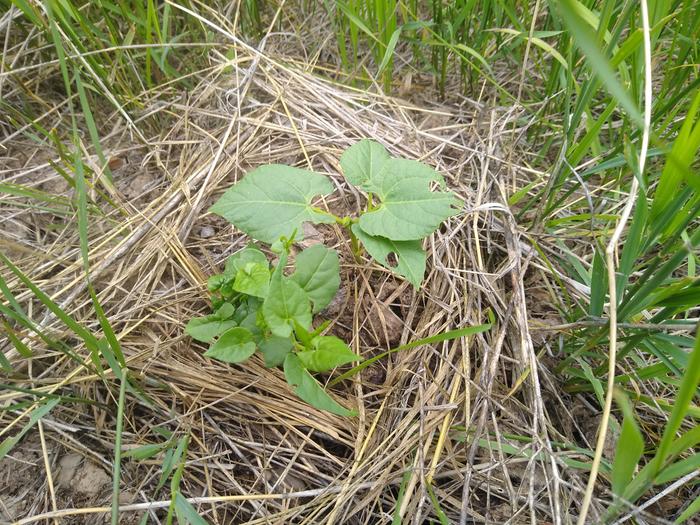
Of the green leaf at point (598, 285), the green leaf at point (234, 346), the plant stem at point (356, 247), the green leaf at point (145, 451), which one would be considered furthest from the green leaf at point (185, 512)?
the green leaf at point (598, 285)

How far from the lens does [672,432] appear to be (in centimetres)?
66

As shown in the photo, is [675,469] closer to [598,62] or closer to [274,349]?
[598,62]

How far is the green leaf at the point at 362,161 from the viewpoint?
118 centimetres

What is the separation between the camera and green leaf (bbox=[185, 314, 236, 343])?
41.3 inches

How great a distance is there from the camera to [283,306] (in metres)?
0.98

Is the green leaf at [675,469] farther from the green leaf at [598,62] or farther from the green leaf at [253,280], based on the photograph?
the green leaf at [253,280]

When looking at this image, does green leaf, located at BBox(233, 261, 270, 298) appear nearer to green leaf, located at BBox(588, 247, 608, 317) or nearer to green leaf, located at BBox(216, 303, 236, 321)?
green leaf, located at BBox(216, 303, 236, 321)

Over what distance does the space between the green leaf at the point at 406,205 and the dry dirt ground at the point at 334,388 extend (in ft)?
0.67

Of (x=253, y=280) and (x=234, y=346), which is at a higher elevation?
(x=253, y=280)

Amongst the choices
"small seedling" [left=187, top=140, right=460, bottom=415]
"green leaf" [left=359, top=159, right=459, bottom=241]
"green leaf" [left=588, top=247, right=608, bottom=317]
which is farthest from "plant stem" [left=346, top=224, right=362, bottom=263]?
"green leaf" [left=588, top=247, right=608, bottom=317]

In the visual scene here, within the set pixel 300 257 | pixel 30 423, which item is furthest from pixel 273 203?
pixel 30 423

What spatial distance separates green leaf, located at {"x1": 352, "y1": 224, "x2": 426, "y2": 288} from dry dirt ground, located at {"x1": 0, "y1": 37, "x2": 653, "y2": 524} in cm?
18

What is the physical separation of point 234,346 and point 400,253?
0.43 m

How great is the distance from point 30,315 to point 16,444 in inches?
13.3
